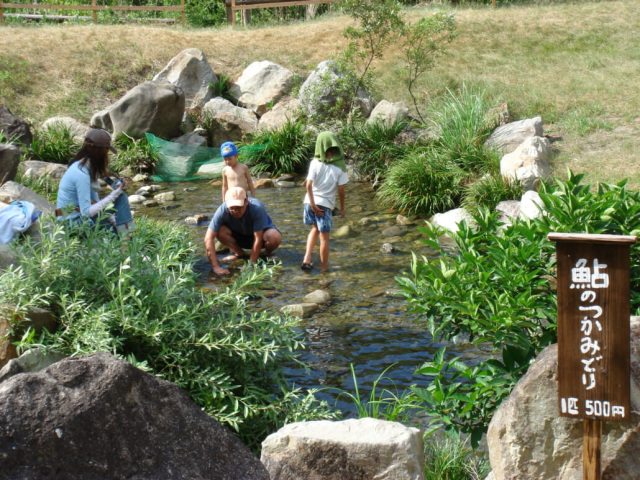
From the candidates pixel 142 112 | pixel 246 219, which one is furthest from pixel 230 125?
pixel 246 219

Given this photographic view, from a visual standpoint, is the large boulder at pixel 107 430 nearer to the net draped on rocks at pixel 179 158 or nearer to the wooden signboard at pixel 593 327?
the wooden signboard at pixel 593 327

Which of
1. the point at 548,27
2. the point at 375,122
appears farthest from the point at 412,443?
the point at 548,27

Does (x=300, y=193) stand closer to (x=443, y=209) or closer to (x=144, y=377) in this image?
(x=443, y=209)

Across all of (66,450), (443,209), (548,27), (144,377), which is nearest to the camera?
(66,450)

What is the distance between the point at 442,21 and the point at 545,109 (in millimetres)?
2845

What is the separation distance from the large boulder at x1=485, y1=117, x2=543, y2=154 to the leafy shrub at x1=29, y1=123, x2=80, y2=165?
8538 millimetres

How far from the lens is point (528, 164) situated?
10.5 meters

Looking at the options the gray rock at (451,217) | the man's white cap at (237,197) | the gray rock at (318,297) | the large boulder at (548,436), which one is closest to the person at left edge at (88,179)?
the man's white cap at (237,197)

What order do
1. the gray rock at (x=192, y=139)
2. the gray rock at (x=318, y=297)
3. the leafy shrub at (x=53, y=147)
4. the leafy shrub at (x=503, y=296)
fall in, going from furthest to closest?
the gray rock at (x=192, y=139) → the leafy shrub at (x=53, y=147) → the gray rock at (x=318, y=297) → the leafy shrub at (x=503, y=296)

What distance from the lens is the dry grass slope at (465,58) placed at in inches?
572

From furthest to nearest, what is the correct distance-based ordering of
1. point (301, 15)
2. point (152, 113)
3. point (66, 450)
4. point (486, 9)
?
point (301, 15), point (486, 9), point (152, 113), point (66, 450)

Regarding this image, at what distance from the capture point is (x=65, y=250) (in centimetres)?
432

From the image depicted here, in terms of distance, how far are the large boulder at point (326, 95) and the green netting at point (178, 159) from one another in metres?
2.31

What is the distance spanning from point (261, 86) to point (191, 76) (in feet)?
6.07
